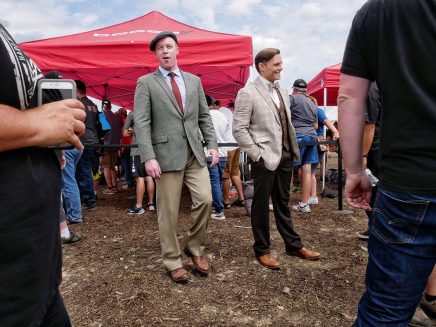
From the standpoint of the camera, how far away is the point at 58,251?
1.16 m

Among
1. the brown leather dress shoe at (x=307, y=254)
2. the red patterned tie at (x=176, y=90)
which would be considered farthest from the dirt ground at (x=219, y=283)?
the red patterned tie at (x=176, y=90)

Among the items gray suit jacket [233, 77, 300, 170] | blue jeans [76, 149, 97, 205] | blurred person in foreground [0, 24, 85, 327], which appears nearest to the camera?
blurred person in foreground [0, 24, 85, 327]

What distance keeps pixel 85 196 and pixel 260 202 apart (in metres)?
3.96

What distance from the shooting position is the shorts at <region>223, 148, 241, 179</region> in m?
5.54

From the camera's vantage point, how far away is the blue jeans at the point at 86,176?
5715 millimetres

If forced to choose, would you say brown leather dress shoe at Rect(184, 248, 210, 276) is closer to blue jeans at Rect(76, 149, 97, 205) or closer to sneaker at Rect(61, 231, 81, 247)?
sneaker at Rect(61, 231, 81, 247)

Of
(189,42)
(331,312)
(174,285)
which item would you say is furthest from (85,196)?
(331,312)

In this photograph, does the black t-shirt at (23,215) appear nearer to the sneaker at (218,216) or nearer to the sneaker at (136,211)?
the sneaker at (218,216)

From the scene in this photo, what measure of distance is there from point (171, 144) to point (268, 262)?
1373 millimetres

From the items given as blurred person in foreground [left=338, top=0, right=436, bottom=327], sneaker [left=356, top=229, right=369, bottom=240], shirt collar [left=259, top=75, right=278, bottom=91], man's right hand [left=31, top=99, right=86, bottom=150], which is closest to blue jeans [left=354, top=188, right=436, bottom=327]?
blurred person in foreground [left=338, top=0, right=436, bottom=327]

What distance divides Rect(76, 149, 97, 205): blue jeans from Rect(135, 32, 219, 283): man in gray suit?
342cm

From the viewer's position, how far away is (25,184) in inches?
36.9

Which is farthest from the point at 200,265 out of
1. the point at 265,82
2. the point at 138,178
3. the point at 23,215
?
the point at 138,178

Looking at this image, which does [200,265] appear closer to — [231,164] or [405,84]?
[405,84]
